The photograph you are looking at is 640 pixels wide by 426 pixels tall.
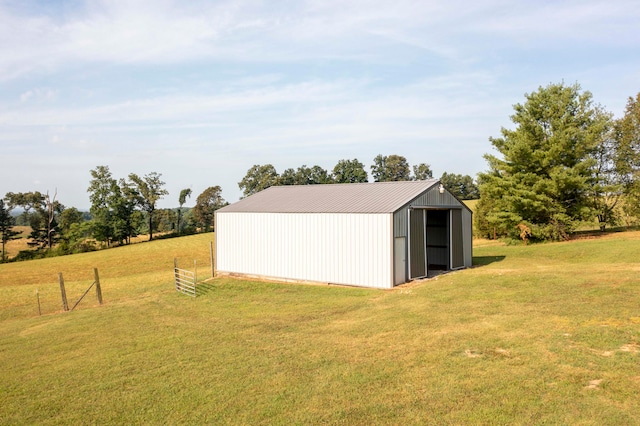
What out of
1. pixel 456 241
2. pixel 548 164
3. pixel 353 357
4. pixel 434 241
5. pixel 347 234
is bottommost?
pixel 353 357

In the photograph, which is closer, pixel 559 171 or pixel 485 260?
pixel 485 260

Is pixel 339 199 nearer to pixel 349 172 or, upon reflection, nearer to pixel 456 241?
pixel 456 241

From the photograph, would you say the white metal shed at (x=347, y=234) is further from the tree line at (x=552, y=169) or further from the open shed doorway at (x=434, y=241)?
the tree line at (x=552, y=169)

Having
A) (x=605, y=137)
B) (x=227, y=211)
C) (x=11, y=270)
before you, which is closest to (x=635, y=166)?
(x=605, y=137)

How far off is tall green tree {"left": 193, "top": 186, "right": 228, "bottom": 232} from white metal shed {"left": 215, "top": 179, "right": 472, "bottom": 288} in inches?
2653

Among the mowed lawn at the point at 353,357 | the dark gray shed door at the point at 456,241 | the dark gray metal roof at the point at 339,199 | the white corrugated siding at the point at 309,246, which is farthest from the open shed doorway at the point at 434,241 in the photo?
the mowed lawn at the point at 353,357

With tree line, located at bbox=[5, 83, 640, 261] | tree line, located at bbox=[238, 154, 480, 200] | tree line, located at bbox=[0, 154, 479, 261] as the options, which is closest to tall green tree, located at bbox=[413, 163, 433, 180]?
tree line, located at bbox=[238, 154, 480, 200]

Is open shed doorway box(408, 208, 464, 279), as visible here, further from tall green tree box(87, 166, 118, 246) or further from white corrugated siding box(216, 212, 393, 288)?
tall green tree box(87, 166, 118, 246)

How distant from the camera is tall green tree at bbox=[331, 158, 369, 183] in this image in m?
97.4

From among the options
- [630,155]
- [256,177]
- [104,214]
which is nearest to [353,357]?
[630,155]

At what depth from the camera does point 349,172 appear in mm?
98125

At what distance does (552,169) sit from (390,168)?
248ft

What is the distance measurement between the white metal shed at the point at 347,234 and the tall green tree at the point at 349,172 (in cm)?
6841

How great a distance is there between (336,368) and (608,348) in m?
5.82
